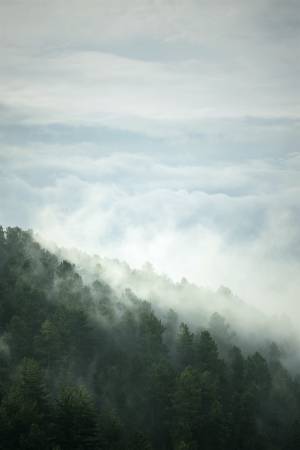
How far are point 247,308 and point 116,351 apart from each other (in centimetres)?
7550

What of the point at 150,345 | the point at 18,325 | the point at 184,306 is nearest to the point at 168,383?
the point at 150,345

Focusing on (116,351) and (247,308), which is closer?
(116,351)

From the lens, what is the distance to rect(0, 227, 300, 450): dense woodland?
2965 inches

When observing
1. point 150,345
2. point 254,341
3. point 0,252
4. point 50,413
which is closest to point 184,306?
point 254,341

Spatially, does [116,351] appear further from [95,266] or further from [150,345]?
[95,266]

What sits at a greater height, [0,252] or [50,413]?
[0,252]

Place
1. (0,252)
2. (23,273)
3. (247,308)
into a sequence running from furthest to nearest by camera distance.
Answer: (247,308), (0,252), (23,273)

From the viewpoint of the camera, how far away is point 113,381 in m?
101

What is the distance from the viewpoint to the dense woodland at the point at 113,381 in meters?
75.3

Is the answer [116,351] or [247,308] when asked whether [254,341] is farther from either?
[116,351]

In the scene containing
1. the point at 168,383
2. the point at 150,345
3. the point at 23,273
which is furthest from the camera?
the point at 23,273

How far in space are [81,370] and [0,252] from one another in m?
42.7

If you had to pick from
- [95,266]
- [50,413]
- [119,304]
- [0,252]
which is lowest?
[50,413]

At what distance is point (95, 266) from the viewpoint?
15650 centimetres
